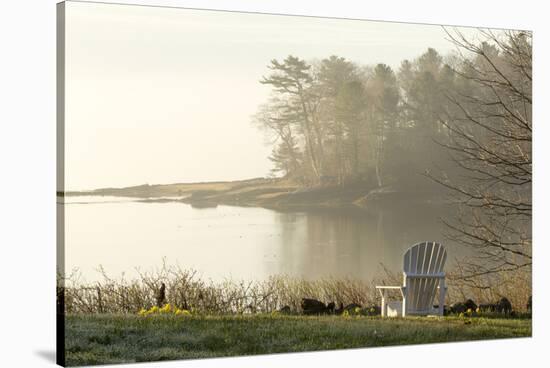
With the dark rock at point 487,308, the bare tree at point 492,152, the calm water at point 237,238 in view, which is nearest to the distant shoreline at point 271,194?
the calm water at point 237,238

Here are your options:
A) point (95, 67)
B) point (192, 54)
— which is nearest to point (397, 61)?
point (192, 54)

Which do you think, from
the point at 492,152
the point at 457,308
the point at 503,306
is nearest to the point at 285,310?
the point at 457,308

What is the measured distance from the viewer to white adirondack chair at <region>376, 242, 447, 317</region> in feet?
33.2

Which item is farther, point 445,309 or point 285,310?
point 445,309

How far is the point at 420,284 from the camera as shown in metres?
10.2

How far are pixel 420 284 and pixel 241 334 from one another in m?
1.89

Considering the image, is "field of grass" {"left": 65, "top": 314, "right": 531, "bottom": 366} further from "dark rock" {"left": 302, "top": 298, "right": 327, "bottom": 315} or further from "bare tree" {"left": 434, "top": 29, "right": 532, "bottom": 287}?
"bare tree" {"left": 434, "top": 29, "right": 532, "bottom": 287}

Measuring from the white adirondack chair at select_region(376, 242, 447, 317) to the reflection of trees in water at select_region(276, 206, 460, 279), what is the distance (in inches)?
12.5

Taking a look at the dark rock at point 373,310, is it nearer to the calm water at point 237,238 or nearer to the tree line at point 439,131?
the calm water at point 237,238

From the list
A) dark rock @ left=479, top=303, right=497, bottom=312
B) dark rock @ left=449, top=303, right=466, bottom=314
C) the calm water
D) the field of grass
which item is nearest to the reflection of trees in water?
the calm water

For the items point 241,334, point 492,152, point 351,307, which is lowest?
point 241,334

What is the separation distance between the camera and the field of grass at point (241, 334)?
867 cm

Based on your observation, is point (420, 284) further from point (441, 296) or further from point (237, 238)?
point (237, 238)

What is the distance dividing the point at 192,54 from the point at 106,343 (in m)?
2.51
